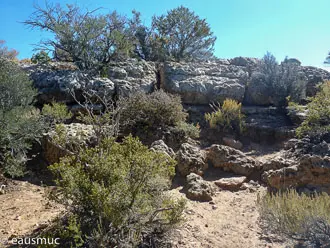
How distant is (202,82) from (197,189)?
5.01 m

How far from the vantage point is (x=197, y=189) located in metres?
4.62

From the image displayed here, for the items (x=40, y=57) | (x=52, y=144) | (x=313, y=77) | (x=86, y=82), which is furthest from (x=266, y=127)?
(x=40, y=57)

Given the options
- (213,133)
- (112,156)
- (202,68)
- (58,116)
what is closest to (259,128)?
(213,133)

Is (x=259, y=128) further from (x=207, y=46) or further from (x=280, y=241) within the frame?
(x=207, y=46)

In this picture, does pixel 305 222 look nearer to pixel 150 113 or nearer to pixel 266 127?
pixel 150 113

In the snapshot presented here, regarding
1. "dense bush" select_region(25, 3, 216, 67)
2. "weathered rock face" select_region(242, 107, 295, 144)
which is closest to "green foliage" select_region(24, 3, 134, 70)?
"dense bush" select_region(25, 3, 216, 67)

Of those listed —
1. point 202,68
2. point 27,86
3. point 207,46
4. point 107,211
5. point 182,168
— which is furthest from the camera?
point 207,46

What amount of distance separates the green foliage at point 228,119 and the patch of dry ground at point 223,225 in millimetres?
2824

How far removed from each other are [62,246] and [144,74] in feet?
22.3

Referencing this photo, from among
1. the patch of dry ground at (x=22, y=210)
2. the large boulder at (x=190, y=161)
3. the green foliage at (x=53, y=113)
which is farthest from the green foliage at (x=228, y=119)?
the patch of dry ground at (x=22, y=210)

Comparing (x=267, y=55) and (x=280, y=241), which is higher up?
(x=267, y=55)

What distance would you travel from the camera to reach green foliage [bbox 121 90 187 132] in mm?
6434

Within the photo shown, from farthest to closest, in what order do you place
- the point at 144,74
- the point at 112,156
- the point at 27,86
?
the point at 144,74, the point at 27,86, the point at 112,156

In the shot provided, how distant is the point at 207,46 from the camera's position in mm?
13680
